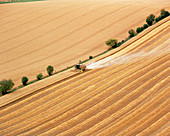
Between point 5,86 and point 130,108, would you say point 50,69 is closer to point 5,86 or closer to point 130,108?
point 5,86

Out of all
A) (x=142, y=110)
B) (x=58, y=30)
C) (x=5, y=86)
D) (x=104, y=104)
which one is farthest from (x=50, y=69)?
(x=58, y=30)

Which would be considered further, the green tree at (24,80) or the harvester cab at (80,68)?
the harvester cab at (80,68)

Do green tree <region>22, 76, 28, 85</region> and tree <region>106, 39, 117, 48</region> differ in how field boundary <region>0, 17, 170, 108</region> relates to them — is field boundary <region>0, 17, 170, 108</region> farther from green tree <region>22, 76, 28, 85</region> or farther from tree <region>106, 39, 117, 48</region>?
tree <region>106, 39, 117, 48</region>

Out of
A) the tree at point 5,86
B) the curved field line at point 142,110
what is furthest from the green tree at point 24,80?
the curved field line at point 142,110

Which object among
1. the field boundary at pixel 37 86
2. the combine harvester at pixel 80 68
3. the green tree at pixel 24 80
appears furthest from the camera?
the combine harvester at pixel 80 68

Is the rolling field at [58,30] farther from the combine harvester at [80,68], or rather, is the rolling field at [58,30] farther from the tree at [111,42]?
the combine harvester at [80,68]

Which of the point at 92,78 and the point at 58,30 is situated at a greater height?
the point at 58,30

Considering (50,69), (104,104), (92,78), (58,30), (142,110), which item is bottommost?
(142,110)
